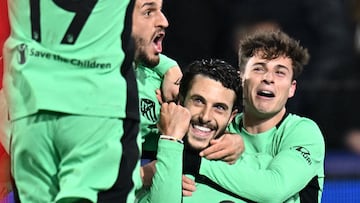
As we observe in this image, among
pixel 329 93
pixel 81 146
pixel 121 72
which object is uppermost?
pixel 329 93

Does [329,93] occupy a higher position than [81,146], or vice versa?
[329,93]

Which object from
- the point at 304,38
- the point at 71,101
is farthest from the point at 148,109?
the point at 304,38

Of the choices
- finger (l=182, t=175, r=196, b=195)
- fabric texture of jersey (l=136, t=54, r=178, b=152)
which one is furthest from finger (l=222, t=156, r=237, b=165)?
fabric texture of jersey (l=136, t=54, r=178, b=152)

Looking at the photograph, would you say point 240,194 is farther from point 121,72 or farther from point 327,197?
point 327,197

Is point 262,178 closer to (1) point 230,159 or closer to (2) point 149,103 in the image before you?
(1) point 230,159

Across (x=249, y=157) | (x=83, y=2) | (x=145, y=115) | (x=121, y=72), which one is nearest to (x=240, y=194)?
(x=249, y=157)

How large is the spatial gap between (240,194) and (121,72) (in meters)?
0.75

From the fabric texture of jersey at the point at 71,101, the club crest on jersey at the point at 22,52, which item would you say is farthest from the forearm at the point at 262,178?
the club crest on jersey at the point at 22,52

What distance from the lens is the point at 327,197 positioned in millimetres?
5215

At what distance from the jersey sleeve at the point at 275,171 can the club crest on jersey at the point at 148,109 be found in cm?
32

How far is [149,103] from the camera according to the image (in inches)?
142

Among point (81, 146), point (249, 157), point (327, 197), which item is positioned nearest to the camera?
point (81, 146)

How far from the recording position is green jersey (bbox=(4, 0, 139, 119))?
9.12 ft

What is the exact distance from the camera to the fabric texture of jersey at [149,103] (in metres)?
3.57
